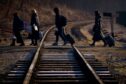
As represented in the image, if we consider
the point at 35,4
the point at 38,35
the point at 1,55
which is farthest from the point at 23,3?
the point at 1,55

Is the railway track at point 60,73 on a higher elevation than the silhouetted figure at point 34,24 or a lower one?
lower

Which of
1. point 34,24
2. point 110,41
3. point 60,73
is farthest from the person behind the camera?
point 110,41

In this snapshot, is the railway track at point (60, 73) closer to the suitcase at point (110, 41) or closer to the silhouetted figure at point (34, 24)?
the silhouetted figure at point (34, 24)

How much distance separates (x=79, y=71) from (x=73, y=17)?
5280 centimetres

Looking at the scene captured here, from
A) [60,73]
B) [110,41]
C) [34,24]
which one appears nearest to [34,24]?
[34,24]

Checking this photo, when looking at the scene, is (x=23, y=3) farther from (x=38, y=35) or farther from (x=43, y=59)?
(x=43, y=59)

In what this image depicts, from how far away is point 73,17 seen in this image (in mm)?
63156

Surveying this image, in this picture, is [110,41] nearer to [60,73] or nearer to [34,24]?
[34,24]

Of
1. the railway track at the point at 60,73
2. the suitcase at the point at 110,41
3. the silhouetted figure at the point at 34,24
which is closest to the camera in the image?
the railway track at the point at 60,73

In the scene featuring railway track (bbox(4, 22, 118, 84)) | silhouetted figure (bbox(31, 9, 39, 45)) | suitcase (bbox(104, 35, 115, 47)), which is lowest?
suitcase (bbox(104, 35, 115, 47))

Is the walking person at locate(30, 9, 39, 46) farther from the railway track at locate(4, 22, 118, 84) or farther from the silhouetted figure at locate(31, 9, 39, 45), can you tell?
the railway track at locate(4, 22, 118, 84)

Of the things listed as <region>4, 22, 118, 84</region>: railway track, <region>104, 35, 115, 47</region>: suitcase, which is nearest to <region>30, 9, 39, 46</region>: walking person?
<region>104, 35, 115, 47</region>: suitcase

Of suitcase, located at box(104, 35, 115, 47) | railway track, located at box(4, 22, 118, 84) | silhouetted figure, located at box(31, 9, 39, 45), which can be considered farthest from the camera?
suitcase, located at box(104, 35, 115, 47)

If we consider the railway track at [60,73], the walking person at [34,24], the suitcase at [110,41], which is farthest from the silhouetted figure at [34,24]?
the railway track at [60,73]
